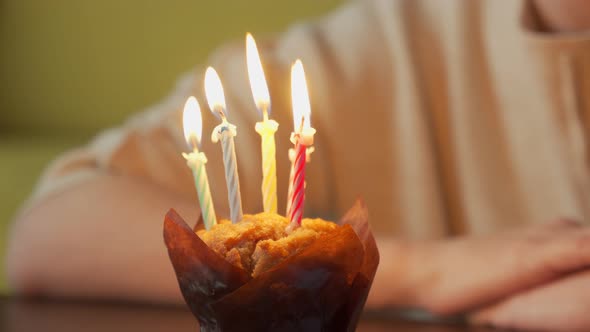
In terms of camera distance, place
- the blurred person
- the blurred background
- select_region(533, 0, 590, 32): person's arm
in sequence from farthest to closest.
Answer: the blurred background, select_region(533, 0, 590, 32): person's arm, the blurred person

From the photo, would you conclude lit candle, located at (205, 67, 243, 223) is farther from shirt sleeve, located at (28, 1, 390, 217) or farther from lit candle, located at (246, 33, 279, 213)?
shirt sleeve, located at (28, 1, 390, 217)

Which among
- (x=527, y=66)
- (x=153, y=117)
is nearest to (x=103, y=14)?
(x=153, y=117)

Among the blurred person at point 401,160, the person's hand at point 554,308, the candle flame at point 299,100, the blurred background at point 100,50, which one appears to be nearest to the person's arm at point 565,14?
the blurred person at point 401,160

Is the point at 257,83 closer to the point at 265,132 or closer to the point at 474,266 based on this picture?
the point at 265,132

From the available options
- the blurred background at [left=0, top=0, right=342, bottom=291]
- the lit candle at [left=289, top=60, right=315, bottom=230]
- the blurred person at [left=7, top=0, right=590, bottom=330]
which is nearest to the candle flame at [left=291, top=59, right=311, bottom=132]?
the lit candle at [left=289, top=60, right=315, bottom=230]

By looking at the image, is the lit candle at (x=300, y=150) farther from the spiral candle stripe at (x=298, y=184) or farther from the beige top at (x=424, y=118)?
the beige top at (x=424, y=118)

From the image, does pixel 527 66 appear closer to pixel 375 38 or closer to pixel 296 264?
pixel 375 38

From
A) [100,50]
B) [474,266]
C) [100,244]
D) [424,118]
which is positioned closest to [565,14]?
[424,118]

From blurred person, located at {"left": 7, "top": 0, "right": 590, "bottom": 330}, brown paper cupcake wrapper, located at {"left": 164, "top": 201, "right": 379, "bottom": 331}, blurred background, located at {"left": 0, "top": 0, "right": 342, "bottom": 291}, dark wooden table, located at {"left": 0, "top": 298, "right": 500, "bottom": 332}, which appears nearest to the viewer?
brown paper cupcake wrapper, located at {"left": 164, "top": 201, "right": 379, "bottom": 331}
